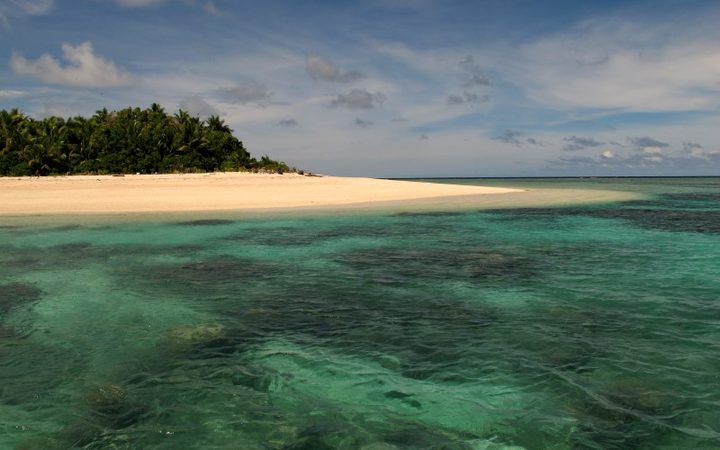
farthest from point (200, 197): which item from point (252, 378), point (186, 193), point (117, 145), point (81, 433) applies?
point (81, 433)

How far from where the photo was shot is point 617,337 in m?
Answer: 8.81

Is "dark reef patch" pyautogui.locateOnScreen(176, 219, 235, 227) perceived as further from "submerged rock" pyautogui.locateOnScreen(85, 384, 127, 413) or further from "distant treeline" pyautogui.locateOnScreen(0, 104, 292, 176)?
"distant treeline" pyautogui.locateOnScreen(0, 104, 292, 176)

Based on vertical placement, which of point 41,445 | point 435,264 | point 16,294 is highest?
point 435,264

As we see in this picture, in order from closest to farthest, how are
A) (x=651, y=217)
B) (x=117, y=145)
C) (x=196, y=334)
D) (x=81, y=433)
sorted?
(x=81, y=433)
(x=196, y=334)
(x=651, y=217)
(x=117, y=145)

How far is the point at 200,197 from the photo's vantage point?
40.8 metres


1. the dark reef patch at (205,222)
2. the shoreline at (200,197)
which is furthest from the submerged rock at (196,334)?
the shoreline at (200,197)

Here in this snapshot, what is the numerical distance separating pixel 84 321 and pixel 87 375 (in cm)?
334

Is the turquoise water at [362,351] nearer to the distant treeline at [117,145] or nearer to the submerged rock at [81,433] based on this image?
the submerged rock at [81,433]

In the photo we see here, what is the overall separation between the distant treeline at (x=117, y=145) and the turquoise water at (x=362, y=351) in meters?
42.9

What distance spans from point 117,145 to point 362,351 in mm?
58267

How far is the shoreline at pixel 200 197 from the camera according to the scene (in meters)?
33.4

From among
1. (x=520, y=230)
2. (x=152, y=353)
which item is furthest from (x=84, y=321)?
(x=520, y=230)

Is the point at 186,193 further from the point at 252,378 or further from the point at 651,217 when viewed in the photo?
the point at 252,378

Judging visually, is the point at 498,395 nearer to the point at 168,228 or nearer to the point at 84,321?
the point at 84,321
